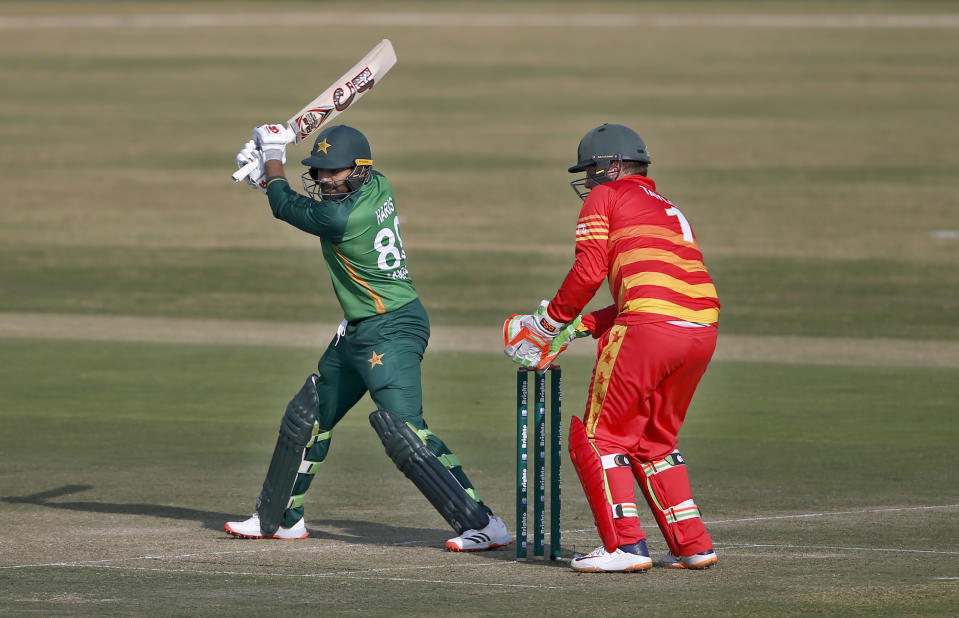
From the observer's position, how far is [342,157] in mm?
8727

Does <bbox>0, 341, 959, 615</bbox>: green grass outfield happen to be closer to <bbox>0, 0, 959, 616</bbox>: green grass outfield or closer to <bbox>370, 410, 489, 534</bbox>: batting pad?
<bbox>0, 0, 959, 616</bbox>: green grass outfield

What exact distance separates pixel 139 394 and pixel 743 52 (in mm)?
41036

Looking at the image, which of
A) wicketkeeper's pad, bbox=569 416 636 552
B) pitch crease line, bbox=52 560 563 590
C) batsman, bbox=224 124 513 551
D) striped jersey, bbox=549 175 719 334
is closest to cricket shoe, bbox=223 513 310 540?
batsman, bbox=224 124 513 551

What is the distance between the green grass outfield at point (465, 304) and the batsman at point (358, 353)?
0.26 m

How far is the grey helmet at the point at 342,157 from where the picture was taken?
873cm

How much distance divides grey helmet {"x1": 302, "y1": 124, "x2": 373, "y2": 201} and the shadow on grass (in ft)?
5.56

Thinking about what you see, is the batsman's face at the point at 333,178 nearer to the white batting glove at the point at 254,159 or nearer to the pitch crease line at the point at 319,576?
the white batting glove at the point at 254,159

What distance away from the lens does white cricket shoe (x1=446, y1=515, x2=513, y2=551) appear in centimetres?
838

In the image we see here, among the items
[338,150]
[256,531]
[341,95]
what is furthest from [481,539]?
[341,95]

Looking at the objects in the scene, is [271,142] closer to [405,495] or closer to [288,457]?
[288,457]

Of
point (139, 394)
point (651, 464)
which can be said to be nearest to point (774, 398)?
point (139, 394)

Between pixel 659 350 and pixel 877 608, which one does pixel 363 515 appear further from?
pixel 877 608

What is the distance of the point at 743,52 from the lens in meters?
53.0

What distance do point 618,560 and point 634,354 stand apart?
2.94 feet
